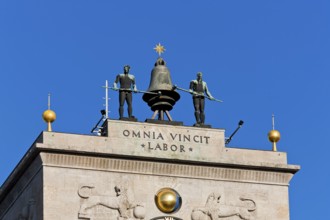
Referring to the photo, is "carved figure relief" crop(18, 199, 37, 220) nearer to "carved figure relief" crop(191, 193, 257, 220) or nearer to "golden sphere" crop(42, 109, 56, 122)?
"golden sphere" crop(42, 109, 56, 122)

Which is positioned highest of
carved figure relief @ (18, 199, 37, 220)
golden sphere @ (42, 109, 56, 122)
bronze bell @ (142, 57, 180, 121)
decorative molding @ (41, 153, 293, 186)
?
bronze bell @ (142, 57, 180, 121)

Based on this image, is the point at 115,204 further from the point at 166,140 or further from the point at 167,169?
the point at 166,140

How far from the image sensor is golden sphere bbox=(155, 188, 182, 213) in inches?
3578

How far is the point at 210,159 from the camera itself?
92.1 meters

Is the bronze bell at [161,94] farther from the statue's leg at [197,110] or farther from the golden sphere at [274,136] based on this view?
the golden sphere at [274,136]

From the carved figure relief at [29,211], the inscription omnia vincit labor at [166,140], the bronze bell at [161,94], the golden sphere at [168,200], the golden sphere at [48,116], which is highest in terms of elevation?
the bronze bell at [161,94]

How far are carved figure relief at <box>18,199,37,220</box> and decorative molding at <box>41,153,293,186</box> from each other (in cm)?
237

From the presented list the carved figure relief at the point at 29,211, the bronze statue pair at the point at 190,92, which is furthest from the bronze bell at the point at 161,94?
the carved figure relief at the point at 29,211

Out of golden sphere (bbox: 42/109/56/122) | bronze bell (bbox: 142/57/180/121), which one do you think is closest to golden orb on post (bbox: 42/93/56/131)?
golden sphere (bbox: 42/109/56/122)

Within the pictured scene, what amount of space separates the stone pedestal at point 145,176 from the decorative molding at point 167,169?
5 centimetres

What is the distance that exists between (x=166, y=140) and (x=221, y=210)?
4200mm

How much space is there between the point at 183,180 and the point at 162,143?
6.59 feet

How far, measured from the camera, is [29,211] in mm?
91000

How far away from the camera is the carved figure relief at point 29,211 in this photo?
90.6 metres
